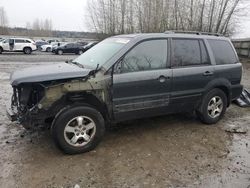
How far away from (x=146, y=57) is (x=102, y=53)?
0.79 m

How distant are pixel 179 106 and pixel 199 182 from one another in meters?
1.84

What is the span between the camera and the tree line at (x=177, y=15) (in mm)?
23688

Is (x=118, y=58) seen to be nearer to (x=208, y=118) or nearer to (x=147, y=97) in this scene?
(x=147, y=97)

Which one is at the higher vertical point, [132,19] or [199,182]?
[132,19]

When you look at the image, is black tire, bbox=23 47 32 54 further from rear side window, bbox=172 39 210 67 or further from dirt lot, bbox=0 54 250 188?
rear side window, bbox=172 39 210 67

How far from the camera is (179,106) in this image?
5.04m

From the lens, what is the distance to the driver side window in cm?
434

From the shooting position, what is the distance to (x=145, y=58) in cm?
453

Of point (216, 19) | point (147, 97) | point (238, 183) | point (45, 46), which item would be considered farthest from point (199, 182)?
point (45, 46)

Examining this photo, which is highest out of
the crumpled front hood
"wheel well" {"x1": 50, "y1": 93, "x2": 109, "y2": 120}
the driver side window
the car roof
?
the car roof

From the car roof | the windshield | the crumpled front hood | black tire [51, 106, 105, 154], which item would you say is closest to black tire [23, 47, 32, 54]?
the windshield

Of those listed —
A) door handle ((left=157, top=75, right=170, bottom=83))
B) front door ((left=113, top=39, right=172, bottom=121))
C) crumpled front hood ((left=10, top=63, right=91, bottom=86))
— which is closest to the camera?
crumpled front hood ((left=10, top=63, right=91, bottom=86))

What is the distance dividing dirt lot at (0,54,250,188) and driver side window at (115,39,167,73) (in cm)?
126

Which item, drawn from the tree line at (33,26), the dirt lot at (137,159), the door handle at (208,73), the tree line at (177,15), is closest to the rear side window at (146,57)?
the door handle at (208,73)
